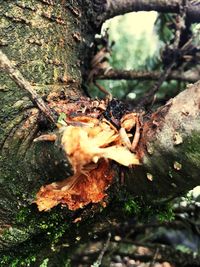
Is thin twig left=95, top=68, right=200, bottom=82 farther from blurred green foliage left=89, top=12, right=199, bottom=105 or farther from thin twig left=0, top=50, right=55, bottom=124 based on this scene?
thin twig left=0, top=50, right=55, bottom=124

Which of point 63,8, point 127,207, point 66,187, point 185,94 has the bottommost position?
point 127,207

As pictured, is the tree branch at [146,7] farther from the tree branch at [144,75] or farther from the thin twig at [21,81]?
the thin twig at [21,81]

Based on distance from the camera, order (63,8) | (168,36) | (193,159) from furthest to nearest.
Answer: (168,36)
(63,8)
(193,159)

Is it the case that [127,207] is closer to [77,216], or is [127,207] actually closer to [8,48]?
[77,216]

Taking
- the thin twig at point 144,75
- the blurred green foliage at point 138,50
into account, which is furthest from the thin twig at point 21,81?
the blurred green foliage at point 138,50

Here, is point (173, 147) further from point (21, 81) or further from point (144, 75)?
point (144, 75)

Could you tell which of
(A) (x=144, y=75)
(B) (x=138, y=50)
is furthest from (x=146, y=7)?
(B) (x=138, y=50)

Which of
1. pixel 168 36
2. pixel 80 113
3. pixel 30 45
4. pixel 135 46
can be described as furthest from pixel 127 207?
pixel 135 46
